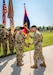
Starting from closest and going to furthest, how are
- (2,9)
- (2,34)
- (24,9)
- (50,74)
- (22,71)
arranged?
(50,74) → (22,71) → (2,34) → (2,9) → (24,9)

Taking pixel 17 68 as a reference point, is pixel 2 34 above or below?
above

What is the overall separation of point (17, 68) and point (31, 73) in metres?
1.09

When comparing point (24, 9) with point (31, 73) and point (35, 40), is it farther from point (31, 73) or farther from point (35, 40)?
point (31, 73)

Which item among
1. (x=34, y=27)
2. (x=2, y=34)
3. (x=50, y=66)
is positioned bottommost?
(x=50, y=66)

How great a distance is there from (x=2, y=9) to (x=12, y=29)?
2.22 metres

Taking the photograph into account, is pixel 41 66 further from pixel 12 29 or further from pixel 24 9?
pixel 24 9

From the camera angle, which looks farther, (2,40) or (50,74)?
(2,40)

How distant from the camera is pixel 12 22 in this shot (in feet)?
44.2

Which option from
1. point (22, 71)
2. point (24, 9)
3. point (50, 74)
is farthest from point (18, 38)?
point (24, 9)

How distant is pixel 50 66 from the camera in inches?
374

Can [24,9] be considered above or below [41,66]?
above

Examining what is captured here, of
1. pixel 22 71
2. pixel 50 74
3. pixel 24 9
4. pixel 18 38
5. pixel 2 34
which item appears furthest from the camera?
pixel 24 9

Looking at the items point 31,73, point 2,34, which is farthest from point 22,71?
point 2,34

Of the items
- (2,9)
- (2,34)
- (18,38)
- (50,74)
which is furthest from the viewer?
(2,9)
